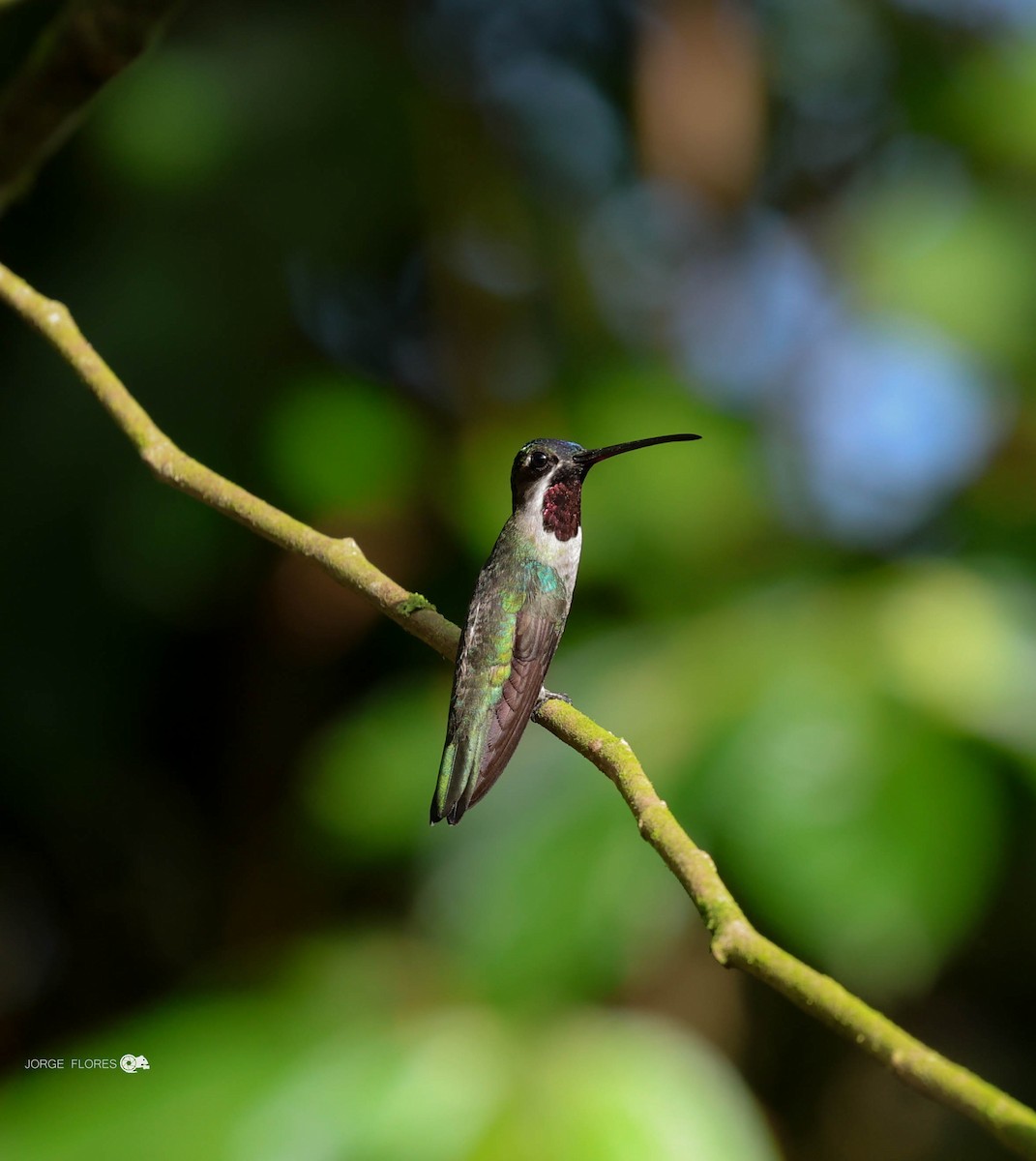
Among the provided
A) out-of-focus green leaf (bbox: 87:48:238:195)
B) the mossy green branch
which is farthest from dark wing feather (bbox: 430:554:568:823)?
out-of-focus green leaf (bbox: 87:48:238:195)

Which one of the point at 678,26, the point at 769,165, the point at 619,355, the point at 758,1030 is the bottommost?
the point at 758,1030

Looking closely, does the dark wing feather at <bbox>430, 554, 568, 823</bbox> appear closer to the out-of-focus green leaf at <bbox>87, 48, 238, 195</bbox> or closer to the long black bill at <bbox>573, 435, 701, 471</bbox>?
the long black bill at <bbox>573, 435, 701, 471</bbox>

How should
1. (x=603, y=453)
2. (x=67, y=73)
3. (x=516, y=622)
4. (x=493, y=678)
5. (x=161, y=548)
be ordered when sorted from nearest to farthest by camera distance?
(x=67, y=73), (x=493, y=678), (x=516, y=622), (x=603, y=453), (x=161, y=548)

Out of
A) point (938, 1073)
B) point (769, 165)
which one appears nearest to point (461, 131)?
point (769, 165)

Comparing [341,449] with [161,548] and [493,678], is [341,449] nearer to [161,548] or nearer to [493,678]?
[161,548]

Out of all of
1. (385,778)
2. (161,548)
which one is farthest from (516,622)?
(161,548)

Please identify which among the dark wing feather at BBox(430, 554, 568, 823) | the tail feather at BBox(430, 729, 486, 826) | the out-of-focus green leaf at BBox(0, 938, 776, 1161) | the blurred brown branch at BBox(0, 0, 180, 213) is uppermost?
the blurred brown branch at BBox(0, 0, 180, 213)

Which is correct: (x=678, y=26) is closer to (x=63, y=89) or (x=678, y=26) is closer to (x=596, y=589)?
(x=596, y=589)
